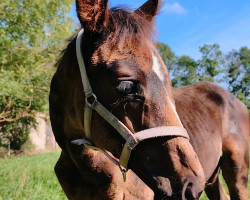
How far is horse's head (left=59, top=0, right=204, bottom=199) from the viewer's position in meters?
1.55

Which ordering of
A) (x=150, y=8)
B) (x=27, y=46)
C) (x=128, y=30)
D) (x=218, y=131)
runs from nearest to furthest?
(x=128, y=30)
(x=150, y=8)
(x=218, y=131)
(x=27, y=46)

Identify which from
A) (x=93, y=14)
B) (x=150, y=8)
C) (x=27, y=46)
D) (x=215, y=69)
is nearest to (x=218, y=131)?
(x=150, y=8)

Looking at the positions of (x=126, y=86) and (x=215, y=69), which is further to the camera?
(x=215, y=69)

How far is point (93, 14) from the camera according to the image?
183cm

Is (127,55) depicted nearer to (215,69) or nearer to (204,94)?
(204,94)

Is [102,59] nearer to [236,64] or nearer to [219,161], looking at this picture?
[219,161]

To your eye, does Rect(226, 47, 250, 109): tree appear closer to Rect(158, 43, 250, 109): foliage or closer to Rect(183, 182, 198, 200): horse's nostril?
Rect(158, 43, 250, 109): foliage

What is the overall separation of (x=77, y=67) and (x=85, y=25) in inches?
12.5

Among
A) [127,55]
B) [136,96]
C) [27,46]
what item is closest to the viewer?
[136,96]

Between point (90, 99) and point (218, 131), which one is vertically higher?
point (90, 99)

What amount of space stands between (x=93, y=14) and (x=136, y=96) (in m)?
0.63

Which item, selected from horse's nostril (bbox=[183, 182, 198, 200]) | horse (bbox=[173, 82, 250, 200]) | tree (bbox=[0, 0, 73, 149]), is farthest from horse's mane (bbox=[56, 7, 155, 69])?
tree (bbox=[0, 0, 73, 149])

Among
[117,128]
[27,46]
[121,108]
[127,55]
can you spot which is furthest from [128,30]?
[27,46]

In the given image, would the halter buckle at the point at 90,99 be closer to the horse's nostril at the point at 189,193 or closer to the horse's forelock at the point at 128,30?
the horse's forelock at the point at 128,30
